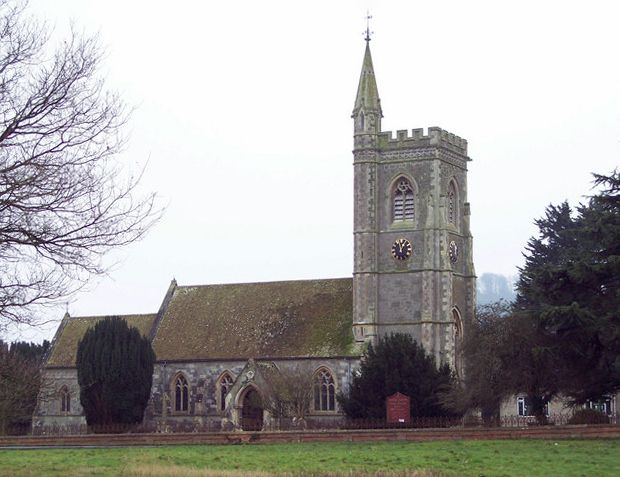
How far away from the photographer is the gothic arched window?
63.2m

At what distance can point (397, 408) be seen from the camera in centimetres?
5166

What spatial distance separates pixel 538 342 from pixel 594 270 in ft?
19.1

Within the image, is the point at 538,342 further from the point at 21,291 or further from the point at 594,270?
the point at 21,291

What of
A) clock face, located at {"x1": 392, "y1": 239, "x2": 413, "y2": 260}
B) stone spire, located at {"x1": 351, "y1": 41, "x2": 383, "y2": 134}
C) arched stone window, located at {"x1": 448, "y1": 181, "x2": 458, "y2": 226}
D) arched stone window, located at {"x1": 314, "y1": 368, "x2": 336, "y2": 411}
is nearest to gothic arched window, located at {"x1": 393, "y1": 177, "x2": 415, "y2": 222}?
clock face, located at {"x1": 392, "y1": 239, "x2": 413, "y2": 260}

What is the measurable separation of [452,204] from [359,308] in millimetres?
8109

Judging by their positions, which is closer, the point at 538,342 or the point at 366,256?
the point at 538,342

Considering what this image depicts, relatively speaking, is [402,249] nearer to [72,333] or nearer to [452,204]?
[452,204]

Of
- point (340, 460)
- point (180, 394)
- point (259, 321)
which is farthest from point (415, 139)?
point (340, 460)

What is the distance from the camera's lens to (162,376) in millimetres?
66750

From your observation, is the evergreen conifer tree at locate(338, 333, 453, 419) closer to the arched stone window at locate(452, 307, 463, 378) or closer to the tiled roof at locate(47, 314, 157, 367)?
the arched stone window at locate(452, 307, 463, 378)

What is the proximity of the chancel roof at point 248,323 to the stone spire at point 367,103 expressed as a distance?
29.2 feet

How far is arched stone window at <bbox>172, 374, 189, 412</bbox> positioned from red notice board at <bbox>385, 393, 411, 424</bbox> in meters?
17.9

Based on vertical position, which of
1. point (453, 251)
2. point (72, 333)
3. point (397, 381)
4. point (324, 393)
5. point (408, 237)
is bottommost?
point (324, 393)

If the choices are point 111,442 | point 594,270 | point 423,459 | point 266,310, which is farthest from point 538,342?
point 266,310
